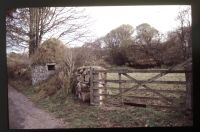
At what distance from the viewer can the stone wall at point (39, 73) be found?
4336 millimetres

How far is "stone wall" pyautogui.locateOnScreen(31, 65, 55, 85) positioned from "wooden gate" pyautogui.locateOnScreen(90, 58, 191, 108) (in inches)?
22.3

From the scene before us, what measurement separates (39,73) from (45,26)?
606 millimetres

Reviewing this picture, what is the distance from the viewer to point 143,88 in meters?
4.36

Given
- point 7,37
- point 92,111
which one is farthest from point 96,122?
point 7,37

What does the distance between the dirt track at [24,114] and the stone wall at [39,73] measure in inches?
10.8

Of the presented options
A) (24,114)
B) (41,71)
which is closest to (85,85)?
(41,71)

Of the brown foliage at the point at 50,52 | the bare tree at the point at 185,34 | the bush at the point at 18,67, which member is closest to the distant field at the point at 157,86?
the bare tree at the point at 185,34

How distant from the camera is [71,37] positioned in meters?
4.30

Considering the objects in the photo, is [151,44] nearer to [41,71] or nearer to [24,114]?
[41,71]

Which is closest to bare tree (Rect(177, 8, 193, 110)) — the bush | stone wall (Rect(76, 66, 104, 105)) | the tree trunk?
the tree trunk

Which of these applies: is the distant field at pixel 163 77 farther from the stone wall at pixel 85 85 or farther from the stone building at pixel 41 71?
the stone building at pixel 41 71

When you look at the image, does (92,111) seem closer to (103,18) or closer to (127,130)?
(127,130)

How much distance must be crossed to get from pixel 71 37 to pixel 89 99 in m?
0.83

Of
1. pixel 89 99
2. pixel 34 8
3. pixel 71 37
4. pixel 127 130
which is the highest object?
pixel 34 8
